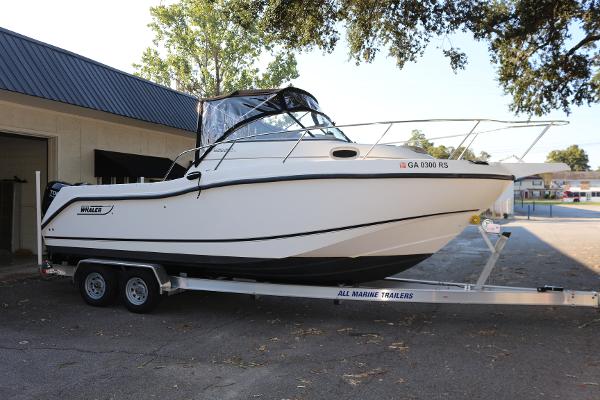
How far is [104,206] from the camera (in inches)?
269

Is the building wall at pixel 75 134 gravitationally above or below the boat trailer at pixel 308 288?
above

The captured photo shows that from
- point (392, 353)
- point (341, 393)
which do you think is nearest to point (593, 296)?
point (392, 353)

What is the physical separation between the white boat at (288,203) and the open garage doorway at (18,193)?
637 cm

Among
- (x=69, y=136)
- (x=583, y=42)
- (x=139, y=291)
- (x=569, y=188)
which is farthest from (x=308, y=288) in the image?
(x=569, y=188)

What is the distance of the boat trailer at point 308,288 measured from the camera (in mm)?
5293

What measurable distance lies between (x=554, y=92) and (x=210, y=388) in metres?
12.0

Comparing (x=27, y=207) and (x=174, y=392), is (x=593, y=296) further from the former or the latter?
(x=27, y=207)

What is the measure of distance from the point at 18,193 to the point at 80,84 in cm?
431

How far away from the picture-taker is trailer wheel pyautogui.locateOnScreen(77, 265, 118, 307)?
22.4 ft

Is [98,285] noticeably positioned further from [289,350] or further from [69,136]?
[69,136]

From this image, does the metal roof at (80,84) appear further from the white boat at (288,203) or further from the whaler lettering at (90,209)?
the white boat at (288,203)

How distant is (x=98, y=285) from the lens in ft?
22.9

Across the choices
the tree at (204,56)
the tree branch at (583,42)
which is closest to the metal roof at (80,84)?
the tree branch at (583,42)

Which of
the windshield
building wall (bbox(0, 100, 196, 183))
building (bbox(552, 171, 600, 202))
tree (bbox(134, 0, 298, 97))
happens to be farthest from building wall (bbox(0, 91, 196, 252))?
building (bbox(552, 171, 600, 202))
